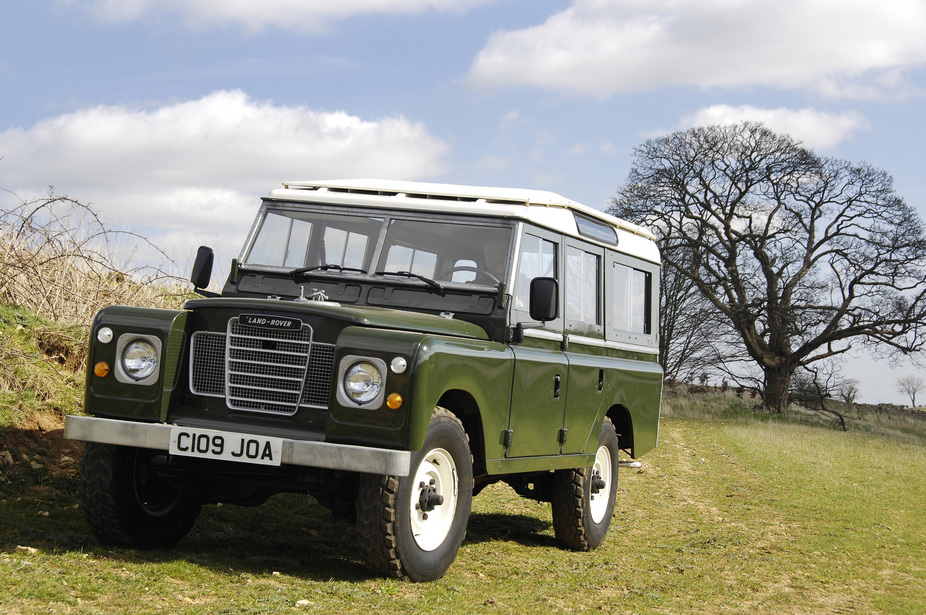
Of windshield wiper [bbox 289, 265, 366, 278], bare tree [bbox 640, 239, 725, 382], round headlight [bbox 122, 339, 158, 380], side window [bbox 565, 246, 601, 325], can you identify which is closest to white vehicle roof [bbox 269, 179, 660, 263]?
side window [bbox 565, 246, 601, 325]

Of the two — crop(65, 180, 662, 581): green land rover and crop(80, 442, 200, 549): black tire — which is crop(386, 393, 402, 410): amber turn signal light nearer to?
crop(65, 180, 662, 581): green land rover

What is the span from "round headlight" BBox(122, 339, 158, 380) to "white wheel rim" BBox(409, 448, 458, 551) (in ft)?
5.83

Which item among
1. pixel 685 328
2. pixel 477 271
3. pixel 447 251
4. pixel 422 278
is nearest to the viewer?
pixel 422 278

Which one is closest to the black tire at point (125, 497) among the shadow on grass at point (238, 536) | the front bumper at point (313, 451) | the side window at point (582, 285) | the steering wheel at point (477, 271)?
the shadow on grass at point (238, 536)

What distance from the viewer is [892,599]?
23.6 ft

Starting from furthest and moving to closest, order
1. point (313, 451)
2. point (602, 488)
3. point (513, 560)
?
point (602, 488) < point (513, 560) < point (313, 451)

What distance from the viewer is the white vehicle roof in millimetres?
7426

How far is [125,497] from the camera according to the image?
20.8ft

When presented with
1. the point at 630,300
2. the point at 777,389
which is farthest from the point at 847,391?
the point at 630,300

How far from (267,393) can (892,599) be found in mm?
4693

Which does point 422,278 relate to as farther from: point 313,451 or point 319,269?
point 313,451

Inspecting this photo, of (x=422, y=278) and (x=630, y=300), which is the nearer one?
(x=422, y=278)

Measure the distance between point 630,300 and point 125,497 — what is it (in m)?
5.14

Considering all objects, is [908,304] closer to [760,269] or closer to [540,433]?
[760,269]
